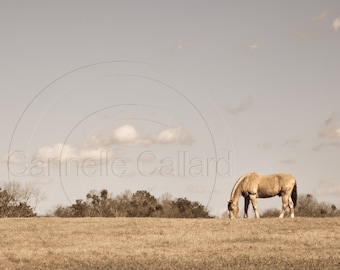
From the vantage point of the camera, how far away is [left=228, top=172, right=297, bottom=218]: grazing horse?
38.1 metres

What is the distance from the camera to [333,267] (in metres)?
19.8

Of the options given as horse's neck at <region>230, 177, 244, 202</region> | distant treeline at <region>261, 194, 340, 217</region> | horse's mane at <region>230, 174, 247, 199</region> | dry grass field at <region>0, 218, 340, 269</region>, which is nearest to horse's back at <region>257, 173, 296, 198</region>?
horse's mane at <region>230, 174, 247, 199</region>

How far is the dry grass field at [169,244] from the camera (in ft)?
68.9

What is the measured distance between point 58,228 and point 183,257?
1284 centimetres

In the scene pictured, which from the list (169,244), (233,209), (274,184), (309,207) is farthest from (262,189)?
(309,207)

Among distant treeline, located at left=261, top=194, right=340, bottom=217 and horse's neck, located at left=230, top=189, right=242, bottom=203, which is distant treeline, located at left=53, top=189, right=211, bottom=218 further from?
horse's neck, located at left=230, top=189, right=242, bottom=203

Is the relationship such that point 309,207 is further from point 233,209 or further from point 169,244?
point 169,244

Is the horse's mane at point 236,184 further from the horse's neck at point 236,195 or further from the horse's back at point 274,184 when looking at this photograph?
the horse's back at point 274,184

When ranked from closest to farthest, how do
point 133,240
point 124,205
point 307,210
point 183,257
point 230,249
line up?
point 183,257
point 230,249
point 133,240
point 307,210
point 124,205

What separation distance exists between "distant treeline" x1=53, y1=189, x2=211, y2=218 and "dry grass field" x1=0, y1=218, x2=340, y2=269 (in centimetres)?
3315

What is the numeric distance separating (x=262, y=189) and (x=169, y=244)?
46.6 feet

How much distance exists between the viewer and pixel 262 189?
38.7m

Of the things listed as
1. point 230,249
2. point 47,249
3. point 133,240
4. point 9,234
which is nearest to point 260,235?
point 230,249

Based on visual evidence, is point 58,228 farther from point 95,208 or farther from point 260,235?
point 95,208
